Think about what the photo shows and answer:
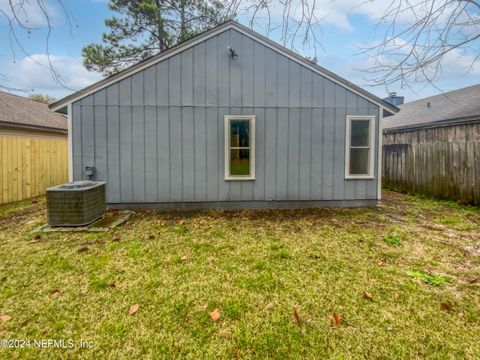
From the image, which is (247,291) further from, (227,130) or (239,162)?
(227,130)

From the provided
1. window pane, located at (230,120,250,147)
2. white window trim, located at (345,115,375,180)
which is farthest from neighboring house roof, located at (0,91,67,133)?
white window trim, located at (345,115,375,180)

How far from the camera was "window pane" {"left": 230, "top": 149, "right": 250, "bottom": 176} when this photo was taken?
6688mm

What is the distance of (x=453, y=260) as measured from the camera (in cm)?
372

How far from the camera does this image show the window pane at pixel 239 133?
21.8ft

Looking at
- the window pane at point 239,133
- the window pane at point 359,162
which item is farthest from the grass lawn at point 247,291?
the window pane at point 239,133

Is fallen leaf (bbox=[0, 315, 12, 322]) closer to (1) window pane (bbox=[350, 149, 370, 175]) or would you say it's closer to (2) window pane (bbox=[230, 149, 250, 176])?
(2) window pane (bbox=[230, 149, 250, 176])

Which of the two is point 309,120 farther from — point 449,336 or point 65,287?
point 65,287

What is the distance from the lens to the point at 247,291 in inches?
113

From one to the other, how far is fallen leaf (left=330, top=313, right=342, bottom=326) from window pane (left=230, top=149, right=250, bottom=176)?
456 cm

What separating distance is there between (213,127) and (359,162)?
396cm

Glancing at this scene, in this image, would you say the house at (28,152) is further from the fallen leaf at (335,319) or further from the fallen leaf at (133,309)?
the fallen leaf at (335,319)

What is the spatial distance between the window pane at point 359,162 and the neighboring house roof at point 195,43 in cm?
129

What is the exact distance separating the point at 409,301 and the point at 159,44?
14.8 metres

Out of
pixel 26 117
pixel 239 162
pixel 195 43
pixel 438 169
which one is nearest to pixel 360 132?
pixel 438 169
